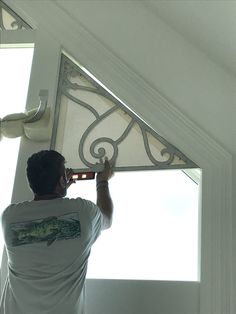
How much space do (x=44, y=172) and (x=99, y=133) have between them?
44 cm

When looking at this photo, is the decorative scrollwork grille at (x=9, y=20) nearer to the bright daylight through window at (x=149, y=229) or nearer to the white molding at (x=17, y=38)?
the white molding at (x=17, y=38)

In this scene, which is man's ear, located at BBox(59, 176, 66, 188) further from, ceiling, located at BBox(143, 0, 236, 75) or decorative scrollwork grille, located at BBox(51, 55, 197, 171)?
ceiling, located at BBox(143, 0, 236, 75)

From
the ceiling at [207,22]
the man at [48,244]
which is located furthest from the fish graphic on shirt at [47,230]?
the ceiling at [207,22]

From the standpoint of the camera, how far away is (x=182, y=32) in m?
1.97

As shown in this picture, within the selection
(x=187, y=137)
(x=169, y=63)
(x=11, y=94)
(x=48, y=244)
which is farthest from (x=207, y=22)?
(x=48, y=244)

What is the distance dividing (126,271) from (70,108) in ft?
2.16

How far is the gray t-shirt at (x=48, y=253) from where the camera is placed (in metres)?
1.40

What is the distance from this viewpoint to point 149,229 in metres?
1.83

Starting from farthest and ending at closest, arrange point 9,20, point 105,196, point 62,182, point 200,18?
1. point 9,20
2. point 200,18
3. point 105,196
4. point 62,182

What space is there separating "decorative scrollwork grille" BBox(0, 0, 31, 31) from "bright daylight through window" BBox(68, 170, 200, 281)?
762 mm

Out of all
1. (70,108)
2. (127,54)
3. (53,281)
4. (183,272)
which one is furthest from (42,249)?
(127,54)

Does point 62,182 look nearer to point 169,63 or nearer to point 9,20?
point 169,63

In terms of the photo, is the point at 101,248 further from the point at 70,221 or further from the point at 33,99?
the point at 33,99

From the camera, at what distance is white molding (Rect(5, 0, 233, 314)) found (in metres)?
1.63
